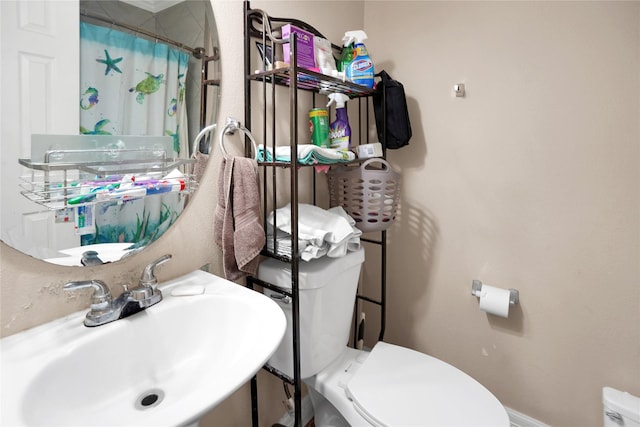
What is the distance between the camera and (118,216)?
2.98 feet

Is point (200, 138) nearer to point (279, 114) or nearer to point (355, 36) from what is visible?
point (279, 114)

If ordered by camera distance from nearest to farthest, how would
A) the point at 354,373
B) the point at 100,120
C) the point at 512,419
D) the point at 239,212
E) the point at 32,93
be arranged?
the point at 32,93
the point at 100,120
the point at 239,212
the point at 354,373
the point at 512,419

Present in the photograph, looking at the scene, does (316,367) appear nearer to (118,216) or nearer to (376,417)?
(376,417)

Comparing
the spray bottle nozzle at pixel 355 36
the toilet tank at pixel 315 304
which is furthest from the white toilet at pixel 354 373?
the spray bottle nozzle at pixel 355 36

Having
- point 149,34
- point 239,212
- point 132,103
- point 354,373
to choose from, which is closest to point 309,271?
point 239,212

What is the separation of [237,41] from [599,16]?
A: 125 centimetres

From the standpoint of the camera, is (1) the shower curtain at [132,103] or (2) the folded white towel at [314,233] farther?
(2) the folded white towel at [314,233]

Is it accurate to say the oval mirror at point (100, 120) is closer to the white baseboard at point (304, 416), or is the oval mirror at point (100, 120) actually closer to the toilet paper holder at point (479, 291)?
the white baseboard at point (304, 416)

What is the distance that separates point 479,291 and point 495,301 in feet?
0.33

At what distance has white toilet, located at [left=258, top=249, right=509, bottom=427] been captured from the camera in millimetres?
1075

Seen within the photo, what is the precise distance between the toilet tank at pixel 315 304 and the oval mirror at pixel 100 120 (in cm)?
43

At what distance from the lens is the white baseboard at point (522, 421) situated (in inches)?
57.6

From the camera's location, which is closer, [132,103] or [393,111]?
[132,103]

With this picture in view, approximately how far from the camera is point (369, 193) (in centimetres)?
133
